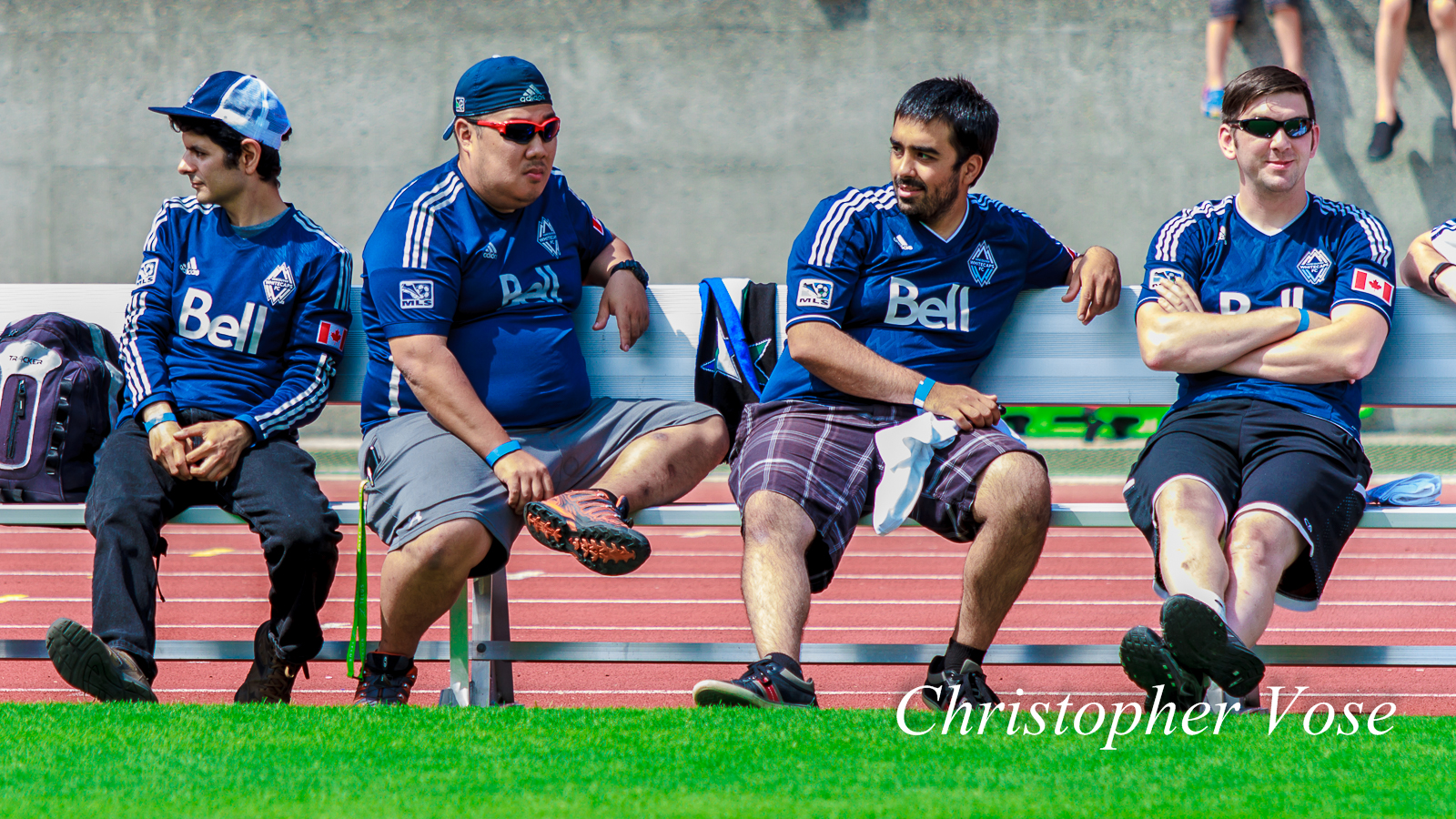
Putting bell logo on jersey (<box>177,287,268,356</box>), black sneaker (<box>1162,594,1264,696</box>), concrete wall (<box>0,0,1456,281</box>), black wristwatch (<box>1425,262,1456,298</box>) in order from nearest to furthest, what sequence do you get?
1. black sneaker (<box>1162,594,1264,696</box>)
2. bell logo on jersey (<box>177,287,268,356</box>)
3. black wristwatch (<box>1425,262,1456,298</box>)
4. concrete wall (<box>0,0,1456,281</box>)

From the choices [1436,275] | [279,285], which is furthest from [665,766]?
[1436,275]

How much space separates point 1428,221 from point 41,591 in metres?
10.7

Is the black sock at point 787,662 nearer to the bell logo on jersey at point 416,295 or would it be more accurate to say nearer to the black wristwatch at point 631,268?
the bell logo on jersey at point 416,295

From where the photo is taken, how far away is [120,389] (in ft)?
11.6

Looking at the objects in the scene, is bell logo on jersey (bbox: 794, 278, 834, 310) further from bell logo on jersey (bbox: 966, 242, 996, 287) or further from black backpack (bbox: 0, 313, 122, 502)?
black backpack (bbox: 0, 313, 122, 502)

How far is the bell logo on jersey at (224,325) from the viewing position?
3.35 metres

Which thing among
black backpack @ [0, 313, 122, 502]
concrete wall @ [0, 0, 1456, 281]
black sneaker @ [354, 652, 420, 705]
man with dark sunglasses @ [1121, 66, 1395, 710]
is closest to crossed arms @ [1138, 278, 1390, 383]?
man with dark sunglasses @ [1121, 66, 1395, 710]

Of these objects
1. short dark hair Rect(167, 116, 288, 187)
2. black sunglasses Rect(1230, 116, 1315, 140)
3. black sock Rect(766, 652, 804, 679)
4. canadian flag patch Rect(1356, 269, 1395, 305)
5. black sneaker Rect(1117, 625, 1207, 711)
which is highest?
black sunglasses Rect(1230, 116, 1315, 140)

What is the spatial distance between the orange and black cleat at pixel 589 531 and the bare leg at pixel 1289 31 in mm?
9986

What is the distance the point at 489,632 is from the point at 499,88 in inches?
50.5

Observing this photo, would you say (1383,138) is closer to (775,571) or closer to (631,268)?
(631,268)

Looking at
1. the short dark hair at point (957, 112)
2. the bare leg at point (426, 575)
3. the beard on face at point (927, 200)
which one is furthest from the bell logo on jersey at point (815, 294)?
the bare leg at point (426, 575)

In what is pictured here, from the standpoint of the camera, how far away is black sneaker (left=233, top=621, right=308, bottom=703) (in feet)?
10.1

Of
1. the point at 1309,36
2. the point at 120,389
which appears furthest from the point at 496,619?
the point at 1309,36
